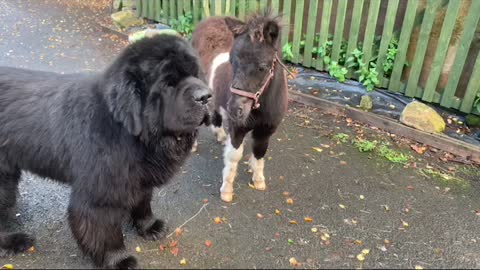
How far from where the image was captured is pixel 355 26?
20.8 feet

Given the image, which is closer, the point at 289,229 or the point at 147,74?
the point at 147,74

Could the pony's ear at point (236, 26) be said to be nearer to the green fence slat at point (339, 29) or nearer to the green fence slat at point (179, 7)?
the green fence slat at point (339, 29)

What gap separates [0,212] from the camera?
11.1 feet

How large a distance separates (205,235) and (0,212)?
5.96 feet

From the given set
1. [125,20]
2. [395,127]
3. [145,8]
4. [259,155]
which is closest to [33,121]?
[259,155]

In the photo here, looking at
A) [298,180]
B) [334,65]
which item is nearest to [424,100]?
[334,65]

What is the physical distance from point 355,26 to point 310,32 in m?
0.82

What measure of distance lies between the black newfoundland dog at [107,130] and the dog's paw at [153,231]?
339 mm

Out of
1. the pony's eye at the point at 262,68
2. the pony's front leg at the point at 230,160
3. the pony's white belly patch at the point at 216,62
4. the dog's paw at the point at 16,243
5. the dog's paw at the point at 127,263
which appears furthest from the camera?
the pony's white belly patch at the point at 216,62

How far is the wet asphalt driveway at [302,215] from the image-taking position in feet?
11.5

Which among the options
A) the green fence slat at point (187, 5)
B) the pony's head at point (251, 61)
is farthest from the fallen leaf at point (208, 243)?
the green fence slat at point (187, 5)

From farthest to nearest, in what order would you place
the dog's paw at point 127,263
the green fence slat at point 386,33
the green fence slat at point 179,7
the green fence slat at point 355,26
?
the green fence slat at point 179,7
the green fence slat at point 355,26
the green fence slat at point 386,33
the dog's paw at point 127,263

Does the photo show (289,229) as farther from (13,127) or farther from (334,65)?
(334,65)

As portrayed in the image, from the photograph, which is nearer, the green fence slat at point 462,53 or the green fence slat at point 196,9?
the green fence slat at point 462,53
